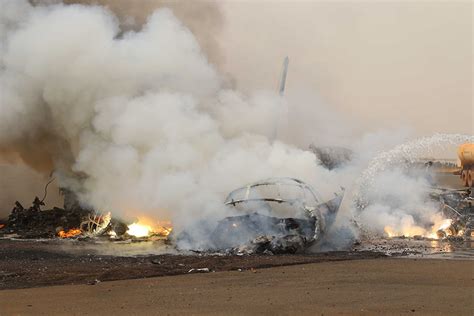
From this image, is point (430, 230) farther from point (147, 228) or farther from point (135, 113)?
point (135, 113)

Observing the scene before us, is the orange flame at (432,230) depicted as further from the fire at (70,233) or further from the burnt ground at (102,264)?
the fire at (70,233)

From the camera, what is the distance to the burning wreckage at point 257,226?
14.0 meters

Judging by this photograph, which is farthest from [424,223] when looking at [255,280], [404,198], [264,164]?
[255,280]

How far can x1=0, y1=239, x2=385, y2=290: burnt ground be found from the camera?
9773 millimetres

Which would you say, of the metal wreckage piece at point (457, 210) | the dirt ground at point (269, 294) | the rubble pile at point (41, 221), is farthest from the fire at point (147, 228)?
the metal wreckage piece at point (457, 210)

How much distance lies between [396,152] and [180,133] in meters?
9.41

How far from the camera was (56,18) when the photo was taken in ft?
64.1

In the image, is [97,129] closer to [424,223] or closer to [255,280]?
[255,280]

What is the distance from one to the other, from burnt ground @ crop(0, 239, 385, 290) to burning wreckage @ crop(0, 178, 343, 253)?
73 centimetres

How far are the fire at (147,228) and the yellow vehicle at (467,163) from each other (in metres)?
17.3

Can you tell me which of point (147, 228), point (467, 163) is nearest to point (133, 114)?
point (147, 228)

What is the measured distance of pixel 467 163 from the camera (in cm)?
2923

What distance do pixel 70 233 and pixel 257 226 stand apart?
8278mm

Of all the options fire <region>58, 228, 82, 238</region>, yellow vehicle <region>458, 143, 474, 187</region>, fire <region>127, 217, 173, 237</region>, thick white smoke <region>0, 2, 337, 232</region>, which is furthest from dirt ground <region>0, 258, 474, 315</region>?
yellow vehicle <region>458, 143, 474, 187</region>
